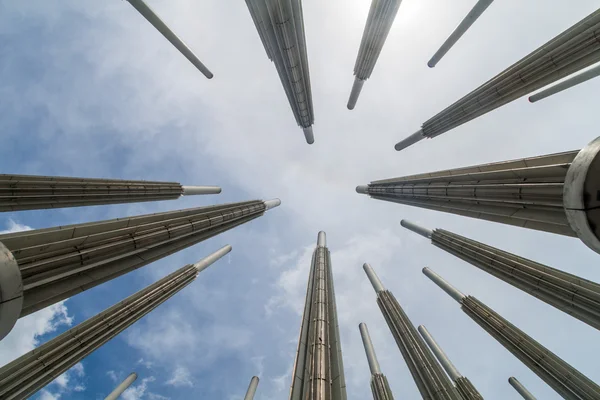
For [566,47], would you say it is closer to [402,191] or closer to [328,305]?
[402,191]

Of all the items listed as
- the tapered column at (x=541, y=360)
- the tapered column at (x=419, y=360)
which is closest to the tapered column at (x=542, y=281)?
the tapered column at (x=541, y=360)

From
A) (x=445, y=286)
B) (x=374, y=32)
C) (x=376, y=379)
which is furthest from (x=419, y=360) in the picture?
(x=374, y=32)

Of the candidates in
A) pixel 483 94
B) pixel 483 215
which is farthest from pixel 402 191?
pixel 483 215

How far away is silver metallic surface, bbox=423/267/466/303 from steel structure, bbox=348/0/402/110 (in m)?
30.4

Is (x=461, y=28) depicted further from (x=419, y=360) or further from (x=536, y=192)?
(x=419, y=360)

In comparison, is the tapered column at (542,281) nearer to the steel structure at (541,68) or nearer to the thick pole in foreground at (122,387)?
the steel structure at (541,68)

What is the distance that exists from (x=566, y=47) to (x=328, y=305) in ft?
84.1

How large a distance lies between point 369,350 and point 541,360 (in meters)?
19.9

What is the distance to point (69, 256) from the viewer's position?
940 centimetres

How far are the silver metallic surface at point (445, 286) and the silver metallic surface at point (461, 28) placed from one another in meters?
29.2

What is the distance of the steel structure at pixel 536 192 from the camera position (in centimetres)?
716

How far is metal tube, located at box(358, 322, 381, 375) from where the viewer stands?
109 feet

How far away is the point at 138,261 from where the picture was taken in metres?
13.4

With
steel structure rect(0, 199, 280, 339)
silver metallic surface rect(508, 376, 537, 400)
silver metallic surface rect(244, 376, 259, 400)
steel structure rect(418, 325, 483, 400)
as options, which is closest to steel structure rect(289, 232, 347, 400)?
steel structure rect(0, 199, 280, 339)
